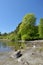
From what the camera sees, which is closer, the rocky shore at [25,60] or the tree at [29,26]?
the rocky shore at [25,60]

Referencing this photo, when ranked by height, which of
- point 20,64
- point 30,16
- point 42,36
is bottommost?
point 20,64

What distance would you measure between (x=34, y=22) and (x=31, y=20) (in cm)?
195

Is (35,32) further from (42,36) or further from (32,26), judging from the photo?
(42,36)

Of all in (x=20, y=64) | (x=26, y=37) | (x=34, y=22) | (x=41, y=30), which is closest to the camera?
(x=20, y=64)

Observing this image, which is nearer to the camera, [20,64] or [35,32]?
[20,64]

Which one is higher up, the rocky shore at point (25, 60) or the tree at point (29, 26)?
the tree at point (29, 26)

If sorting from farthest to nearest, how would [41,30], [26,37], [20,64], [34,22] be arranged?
[34,22]
[26,37]
[41,30]
[20,64]

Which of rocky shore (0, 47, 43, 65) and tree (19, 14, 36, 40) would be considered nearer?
rocky shore (0, 47, 43, 65)

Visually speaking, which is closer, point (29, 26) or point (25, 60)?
point (25, 60)

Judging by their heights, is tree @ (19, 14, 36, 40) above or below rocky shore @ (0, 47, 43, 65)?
above

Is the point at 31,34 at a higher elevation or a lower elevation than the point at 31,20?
lower

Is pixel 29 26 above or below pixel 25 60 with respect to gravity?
above

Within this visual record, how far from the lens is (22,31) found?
69750mm

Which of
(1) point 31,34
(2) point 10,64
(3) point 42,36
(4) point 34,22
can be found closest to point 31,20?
(4) point 34,22
